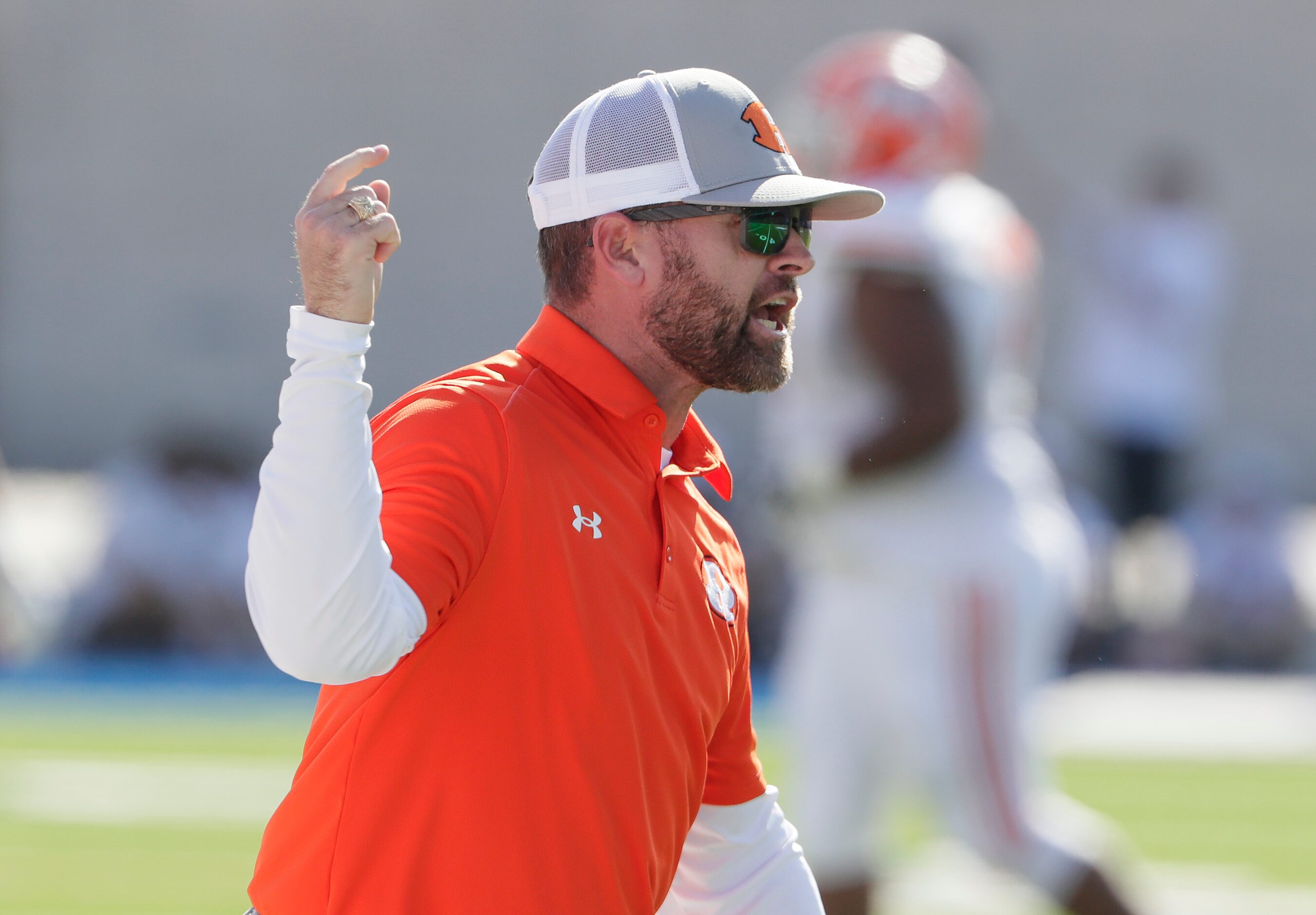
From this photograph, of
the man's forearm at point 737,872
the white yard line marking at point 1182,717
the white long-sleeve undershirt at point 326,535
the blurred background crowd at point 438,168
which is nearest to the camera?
the white long-sleeve undershirt at point 326,535

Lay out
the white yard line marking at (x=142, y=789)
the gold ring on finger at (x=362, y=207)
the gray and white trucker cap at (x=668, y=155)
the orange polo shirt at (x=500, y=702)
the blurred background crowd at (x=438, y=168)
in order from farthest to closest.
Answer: the blurred background crowd at (x=438, y=168), the white yard line marking at (x=142, y=789), the gray and white trucker cap at (x=668, y=155), the orange polo shirt at (x=500, y=702), the gold ring on finger at (x=362, y=207)

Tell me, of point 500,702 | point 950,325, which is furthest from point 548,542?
point 950,325

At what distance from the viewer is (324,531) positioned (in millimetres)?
2002

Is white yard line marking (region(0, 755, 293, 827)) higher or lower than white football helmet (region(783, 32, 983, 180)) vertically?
lower

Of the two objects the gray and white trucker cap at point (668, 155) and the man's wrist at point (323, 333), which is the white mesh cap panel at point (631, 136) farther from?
the man's wrist at point (323, 333)

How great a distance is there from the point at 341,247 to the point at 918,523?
9.18ft

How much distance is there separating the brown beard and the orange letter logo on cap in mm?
172

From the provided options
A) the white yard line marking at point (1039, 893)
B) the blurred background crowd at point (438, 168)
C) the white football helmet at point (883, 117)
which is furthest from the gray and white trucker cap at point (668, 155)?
the blurred background crowd at point (438, 168)

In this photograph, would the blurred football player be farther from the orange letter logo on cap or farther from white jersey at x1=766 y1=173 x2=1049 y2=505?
the orange letter logo on cap

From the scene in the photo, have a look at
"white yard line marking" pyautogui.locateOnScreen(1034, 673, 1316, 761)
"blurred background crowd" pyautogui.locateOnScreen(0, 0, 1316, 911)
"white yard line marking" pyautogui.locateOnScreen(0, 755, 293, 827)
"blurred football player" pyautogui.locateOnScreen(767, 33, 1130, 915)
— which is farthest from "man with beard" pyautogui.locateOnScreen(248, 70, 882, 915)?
"blurred background crowd" pyautogui.locateOnScreen(0, 0, 1316, 911)

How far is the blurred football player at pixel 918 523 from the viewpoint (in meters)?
4.54

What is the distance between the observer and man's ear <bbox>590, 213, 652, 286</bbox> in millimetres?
2543

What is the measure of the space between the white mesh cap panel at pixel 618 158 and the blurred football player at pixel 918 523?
6.75 ft

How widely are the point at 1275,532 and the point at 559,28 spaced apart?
9.53m
